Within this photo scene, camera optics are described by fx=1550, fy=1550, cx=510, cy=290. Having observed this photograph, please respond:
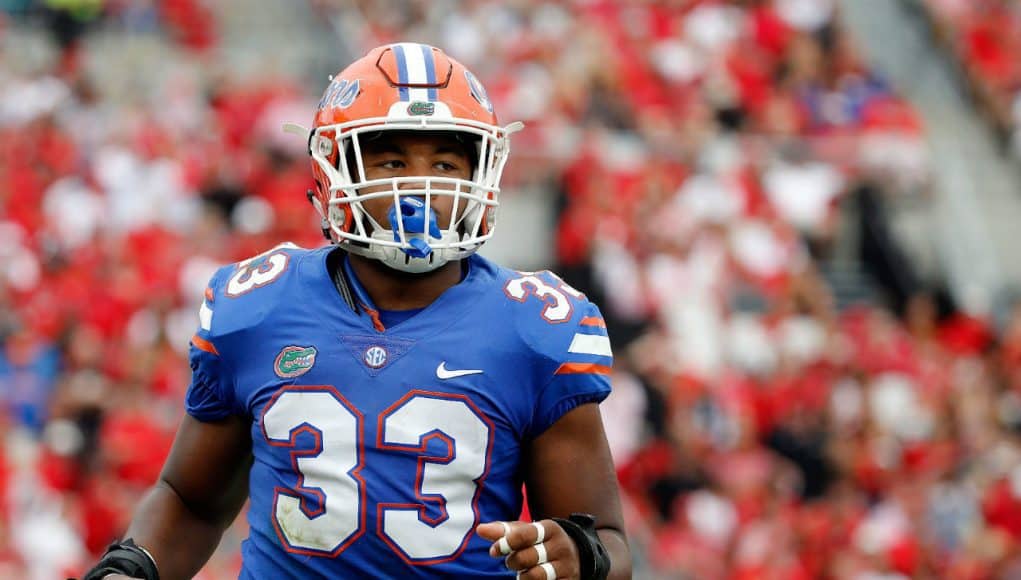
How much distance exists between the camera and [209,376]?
9.84ft

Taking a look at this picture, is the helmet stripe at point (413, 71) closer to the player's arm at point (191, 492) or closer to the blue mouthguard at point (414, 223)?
the blue mouthguard at point (414, 223)

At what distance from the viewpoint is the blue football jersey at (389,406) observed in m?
2.79

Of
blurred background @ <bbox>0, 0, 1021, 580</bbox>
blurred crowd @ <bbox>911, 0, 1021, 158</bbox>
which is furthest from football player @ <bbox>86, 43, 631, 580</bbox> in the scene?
blurred crowd @ <bbox>911, 0, 1021, 158</bbox>

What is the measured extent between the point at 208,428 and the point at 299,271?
36 cm

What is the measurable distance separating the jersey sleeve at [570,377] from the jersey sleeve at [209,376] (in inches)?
23.8

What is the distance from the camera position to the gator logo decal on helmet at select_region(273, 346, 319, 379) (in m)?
2.86

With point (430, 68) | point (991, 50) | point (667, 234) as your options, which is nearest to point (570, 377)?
point (430, 68)

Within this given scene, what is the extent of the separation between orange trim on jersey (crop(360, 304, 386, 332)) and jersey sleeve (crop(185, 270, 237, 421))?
285 mm

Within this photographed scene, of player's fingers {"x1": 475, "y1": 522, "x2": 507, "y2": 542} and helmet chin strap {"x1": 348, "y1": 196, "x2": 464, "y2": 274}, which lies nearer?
player's fingers {"x1": 475, "y1": 522, "x2": 507, "y2": 542}

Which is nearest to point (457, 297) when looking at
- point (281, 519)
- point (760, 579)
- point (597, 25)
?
point (281, 519)

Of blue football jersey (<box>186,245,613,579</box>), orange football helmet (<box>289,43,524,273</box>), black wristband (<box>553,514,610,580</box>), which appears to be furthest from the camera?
orange football helmet (<box>289,43,524,273</box>)

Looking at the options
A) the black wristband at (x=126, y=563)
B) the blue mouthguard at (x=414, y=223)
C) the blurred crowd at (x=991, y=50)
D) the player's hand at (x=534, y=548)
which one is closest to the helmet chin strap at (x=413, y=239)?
the blue mouthguard at (x=414, y=223)

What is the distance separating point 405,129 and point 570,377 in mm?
565

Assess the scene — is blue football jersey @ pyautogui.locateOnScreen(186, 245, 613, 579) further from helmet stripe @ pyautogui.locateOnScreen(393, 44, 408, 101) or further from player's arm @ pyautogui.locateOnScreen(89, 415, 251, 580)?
helmet stripe @ pyautogui.locateOnScreen(393, 44, 408, 101)
